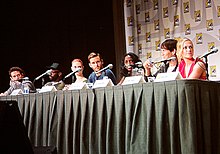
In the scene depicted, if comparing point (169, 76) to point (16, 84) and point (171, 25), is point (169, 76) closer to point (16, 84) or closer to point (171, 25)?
point (16, 84)

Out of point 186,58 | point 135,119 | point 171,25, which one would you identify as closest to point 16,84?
point 186,58

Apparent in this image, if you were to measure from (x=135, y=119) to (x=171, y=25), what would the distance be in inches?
135

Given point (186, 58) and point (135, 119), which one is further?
point (186, 58)

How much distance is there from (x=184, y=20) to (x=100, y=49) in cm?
151

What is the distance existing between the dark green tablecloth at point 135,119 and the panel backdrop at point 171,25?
8.89 feet

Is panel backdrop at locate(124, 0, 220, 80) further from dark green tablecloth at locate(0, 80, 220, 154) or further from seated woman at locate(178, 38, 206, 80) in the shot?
dark green tablecloth at locate(0, 80, 220, 154)

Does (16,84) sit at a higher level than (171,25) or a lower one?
lower

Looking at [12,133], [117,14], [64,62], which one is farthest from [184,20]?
[12,133]

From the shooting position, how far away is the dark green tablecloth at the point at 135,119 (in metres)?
2.61

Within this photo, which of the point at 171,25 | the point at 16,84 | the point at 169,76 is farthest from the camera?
the point at 171,25

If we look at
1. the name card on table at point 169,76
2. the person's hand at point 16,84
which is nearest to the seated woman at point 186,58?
the name card on table at point 169,76

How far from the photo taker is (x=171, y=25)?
238 inches

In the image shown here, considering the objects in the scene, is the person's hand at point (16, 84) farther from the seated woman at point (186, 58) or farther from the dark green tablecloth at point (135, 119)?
the seated woman at point (186, 58)

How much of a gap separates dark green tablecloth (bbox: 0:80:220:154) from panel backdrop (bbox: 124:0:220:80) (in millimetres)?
2709
